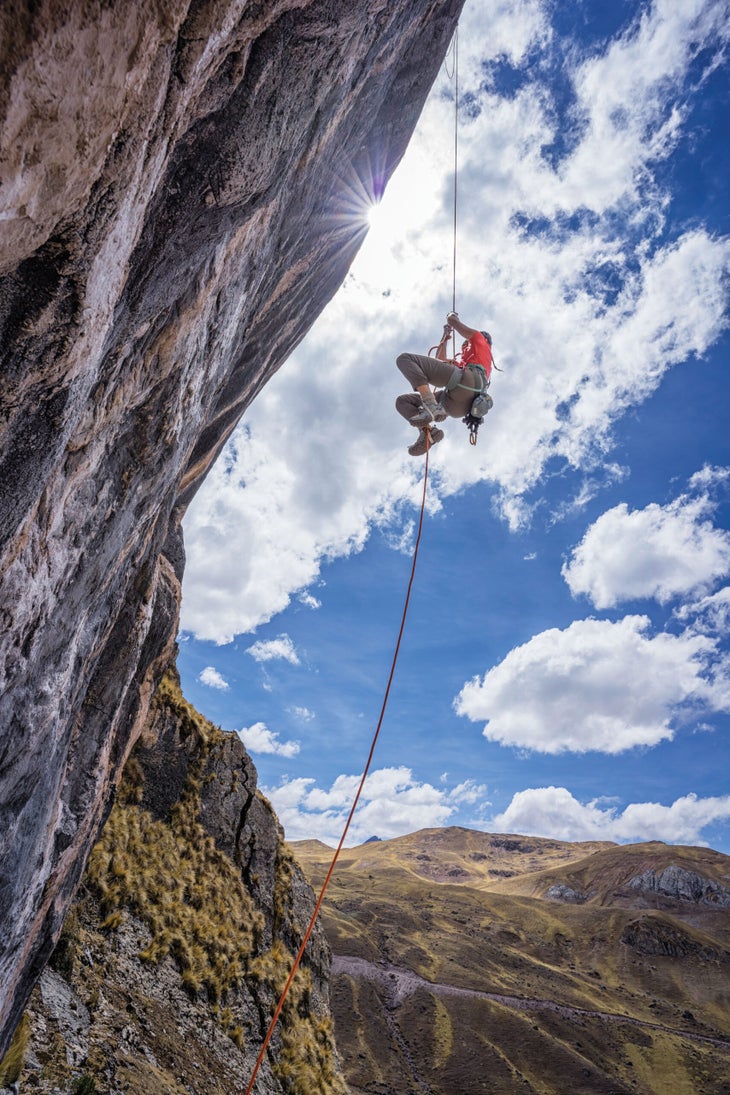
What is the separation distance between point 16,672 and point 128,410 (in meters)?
2.80

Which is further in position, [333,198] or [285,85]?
[333,198]

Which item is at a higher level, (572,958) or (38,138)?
(38,138)

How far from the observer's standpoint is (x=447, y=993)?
54156mm

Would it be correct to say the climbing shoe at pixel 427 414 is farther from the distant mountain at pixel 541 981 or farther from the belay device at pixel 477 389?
the distant mountain at pixel 541 981

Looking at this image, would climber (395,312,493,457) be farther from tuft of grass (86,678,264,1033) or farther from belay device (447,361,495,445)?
tuft of grass (86,678,264,1033)

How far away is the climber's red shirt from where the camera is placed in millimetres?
11648

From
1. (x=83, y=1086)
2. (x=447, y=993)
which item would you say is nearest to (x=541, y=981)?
(x=447, y=993)

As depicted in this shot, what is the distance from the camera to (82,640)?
677 cm

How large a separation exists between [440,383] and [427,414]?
0.78 metres

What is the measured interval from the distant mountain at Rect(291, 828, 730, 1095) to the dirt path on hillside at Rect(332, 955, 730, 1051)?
0.24 m

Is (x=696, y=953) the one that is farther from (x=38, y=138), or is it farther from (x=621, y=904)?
(x=38, y=138)

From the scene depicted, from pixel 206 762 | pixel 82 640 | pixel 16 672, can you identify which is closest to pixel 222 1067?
pixel 206 762

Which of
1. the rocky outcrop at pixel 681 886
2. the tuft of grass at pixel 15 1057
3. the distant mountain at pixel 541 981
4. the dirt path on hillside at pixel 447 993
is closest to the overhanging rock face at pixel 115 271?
the tuft of grass at pixel 15 1057

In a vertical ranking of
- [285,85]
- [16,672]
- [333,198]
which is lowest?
[16,672]
